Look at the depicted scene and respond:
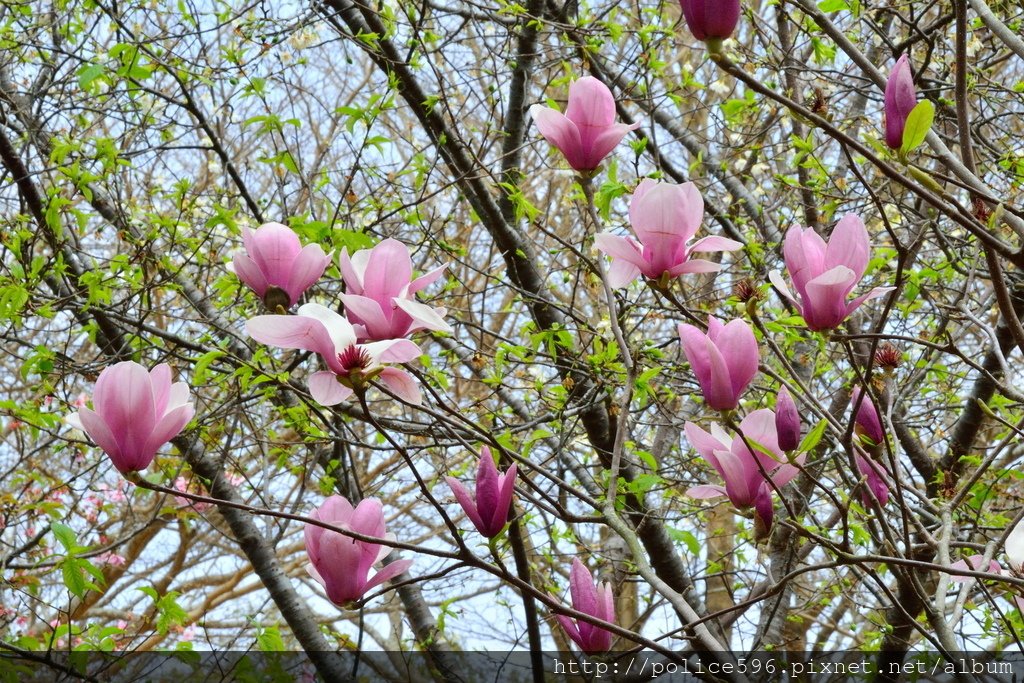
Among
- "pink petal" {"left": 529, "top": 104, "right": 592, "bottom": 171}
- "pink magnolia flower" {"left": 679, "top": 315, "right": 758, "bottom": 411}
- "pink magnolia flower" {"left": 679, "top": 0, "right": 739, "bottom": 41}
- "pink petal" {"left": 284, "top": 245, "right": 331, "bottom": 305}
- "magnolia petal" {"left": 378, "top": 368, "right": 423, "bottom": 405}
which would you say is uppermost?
"pink petal" {"left": 529, "top": 104, "right": 592, "bottom": 171}

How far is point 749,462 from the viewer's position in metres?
0.88

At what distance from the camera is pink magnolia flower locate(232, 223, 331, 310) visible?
0.91m

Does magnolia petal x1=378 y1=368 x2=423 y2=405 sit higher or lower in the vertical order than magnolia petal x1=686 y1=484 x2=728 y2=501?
higher

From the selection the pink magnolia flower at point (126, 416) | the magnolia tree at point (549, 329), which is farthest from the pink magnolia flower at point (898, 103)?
the pink magnolia flower at point (126, 416)

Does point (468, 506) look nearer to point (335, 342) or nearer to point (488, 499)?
point (488, 499)

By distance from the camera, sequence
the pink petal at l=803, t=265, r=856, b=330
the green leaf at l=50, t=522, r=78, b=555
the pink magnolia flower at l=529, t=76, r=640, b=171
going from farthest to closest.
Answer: the green leaf at l=50, t=522, r=78, b=555 → the pink magnolia flower at l=529, t=76, r=640, b=171 → the pink petal at l=803, t=265, r=856, b=330

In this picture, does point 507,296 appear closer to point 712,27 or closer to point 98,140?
point 98,140

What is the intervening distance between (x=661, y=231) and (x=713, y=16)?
0.22 m

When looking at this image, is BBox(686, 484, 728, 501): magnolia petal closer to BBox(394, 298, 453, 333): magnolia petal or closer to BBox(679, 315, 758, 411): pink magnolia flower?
BBox(679, 315, 758, 411): pink magnolia flower

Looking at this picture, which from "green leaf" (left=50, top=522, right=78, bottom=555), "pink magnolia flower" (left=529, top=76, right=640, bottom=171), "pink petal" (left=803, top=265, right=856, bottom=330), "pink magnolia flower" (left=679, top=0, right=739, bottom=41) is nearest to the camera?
"pink magnolia flower" (left=679, top=0, right=739, bottom=41)

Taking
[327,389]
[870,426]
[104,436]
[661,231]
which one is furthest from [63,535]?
[870,426]

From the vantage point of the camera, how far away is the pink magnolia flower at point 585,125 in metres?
1.01

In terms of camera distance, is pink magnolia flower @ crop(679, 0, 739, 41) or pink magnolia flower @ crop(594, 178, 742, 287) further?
pink magnolia flower @ crop(594, 178, 742, 287)

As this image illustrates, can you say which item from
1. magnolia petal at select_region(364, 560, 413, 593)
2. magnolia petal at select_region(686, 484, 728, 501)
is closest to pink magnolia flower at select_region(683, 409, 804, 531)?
magnolia petal at select_region(686, 484, 728, 501)
